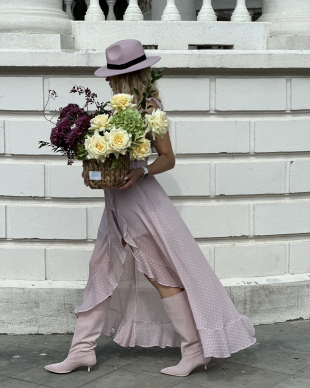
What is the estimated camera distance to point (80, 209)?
5.96m

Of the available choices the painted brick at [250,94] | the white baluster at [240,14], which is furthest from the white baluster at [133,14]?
the painted brick at [250,94]

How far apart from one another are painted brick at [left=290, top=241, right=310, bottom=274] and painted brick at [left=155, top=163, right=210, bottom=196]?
956 mm

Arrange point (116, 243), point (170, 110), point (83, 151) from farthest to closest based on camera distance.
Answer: point (170, 110), point (116, 243), point (83, 151)

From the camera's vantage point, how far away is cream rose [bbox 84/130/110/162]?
13.7ft

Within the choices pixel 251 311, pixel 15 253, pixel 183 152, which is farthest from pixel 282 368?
pixel 15 253

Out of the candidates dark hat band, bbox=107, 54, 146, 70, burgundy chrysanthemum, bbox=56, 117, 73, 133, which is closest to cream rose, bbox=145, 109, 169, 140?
dark hat band, bbox=107, 54, 146, 70

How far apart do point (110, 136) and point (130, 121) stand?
0.15 m

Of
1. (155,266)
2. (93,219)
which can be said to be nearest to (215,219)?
(93,219)

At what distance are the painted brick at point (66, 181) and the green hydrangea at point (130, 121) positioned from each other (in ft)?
5.67

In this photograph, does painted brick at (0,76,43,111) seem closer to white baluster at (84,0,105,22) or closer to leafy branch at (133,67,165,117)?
white baluster at (84,0,105,22)

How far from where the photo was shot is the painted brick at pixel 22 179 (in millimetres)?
5938

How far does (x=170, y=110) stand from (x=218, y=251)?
4.04 feet

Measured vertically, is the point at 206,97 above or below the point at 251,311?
above

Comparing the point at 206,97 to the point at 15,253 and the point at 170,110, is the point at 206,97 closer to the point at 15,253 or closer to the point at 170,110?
the point at 170,110
